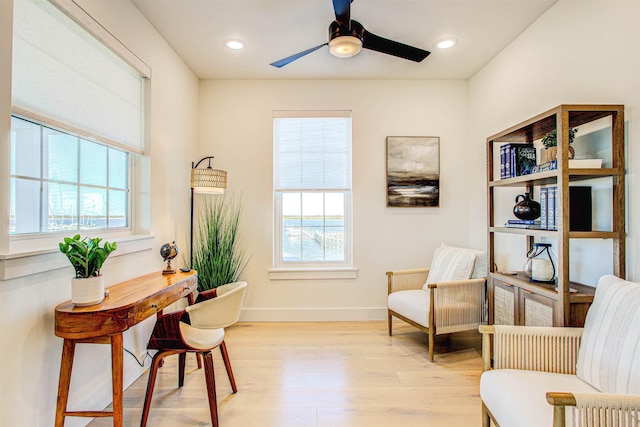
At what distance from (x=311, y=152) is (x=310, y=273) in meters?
1.39

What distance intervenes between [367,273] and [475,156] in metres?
1.77

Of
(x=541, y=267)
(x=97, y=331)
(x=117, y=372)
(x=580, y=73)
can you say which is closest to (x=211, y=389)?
(x=117, y=372)

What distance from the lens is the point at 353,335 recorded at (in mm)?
Answer: 3184

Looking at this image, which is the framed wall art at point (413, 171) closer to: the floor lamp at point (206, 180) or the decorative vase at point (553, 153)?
the decorative vase at point (553, 153)

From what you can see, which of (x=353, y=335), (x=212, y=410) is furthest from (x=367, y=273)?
(x=212, y=410)

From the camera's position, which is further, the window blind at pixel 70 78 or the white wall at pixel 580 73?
the white wall at pixel 580 73

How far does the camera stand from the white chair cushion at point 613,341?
51.8 inches

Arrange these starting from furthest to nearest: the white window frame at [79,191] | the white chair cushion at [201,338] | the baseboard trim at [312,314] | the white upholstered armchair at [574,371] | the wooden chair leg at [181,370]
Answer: the baseboard trim at [312,314]
the wooden chair leg at [181,370]
the white chair cushion at [201,338]
the white window frame at [79,191]
the white upholstered armchair at [574,371]

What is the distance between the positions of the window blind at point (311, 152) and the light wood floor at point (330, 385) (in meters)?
1.67

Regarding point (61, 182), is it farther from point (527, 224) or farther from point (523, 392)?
point (527, 224)

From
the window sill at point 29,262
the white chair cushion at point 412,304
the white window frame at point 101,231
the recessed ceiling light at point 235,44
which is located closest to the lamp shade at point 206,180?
the white window frame at point 101,231

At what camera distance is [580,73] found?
216 centimetres

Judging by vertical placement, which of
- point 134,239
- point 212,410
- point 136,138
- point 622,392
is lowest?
point 212,410

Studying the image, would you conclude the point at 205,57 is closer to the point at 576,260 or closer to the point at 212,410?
the point at 212,410
